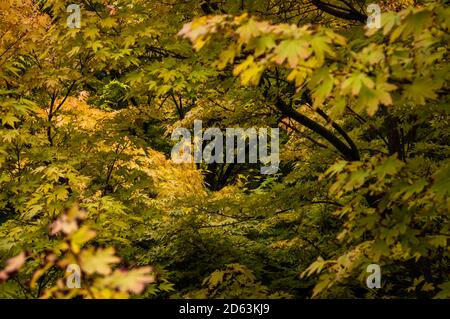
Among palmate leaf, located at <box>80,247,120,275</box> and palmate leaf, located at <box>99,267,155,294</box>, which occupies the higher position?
palmate leaf, located at <box>80,247,120,275</box>

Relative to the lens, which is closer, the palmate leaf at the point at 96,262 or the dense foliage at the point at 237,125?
the palmate leaf at the point at 96,262

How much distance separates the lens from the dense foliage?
274 centimetres

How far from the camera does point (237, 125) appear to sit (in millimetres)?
5965

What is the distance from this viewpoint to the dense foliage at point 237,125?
274cm
